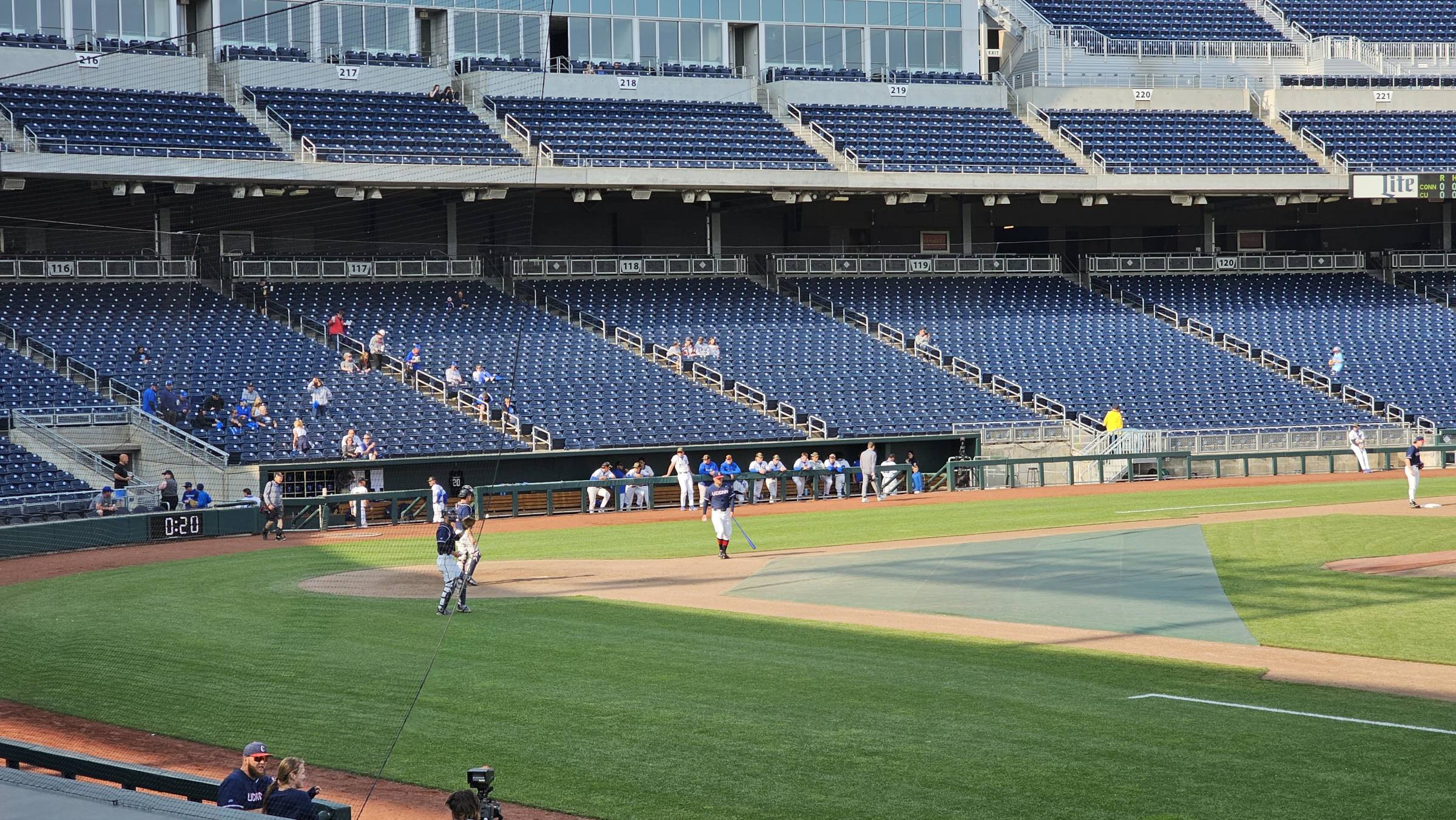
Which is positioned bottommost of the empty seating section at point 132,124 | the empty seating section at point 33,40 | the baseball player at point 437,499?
the baseball player at point 437,499

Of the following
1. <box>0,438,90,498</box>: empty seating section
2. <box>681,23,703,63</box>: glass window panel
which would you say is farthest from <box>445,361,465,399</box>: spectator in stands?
<box>681,23,703,63</box>: glass window panel

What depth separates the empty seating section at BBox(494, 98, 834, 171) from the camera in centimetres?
4231

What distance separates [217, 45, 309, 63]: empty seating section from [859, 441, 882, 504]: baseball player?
20.1m

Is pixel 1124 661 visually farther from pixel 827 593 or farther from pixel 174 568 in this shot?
pixel 174 568

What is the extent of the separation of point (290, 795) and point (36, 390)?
26255 millimetres

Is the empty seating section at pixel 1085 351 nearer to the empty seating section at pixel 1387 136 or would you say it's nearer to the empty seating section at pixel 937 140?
the empty seating section at pixel 937 140

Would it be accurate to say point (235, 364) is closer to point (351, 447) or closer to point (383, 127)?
point (351, 447)

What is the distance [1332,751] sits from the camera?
35.2 feet

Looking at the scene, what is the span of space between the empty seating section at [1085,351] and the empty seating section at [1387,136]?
30.3 feet

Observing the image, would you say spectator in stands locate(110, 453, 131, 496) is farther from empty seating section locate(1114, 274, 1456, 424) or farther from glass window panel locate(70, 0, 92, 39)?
empty seating section locate(1114, 274, 1456, 424)

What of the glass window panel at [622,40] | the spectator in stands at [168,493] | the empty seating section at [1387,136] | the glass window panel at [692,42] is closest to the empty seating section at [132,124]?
the spectator in stands at [168,493]

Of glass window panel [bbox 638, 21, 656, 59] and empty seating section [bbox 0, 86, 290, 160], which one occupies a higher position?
glass window panel [bbox 638, 21, 656, 59]

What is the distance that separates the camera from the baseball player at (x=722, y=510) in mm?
23531

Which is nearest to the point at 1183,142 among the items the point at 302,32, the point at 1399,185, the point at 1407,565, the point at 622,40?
the point at 1399,185
